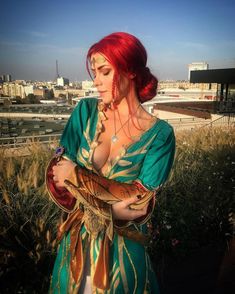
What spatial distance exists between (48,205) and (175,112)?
67.6ft

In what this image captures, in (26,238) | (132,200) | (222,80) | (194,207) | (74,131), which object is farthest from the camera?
(222,80)

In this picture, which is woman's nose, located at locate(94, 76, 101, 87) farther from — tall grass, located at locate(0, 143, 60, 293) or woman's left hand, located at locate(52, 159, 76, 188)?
tall grass, located at locate(0, 143, 60, 293)

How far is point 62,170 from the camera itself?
1.19 metres

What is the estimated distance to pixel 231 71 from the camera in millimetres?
19359

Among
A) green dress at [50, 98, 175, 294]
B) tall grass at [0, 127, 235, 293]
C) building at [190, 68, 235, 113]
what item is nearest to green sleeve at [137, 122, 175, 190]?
green dress at [50, 98, 175, 294]

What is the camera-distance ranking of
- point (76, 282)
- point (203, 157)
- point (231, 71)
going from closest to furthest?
point (76, 282) < point (203, 157) < point (231, 71)

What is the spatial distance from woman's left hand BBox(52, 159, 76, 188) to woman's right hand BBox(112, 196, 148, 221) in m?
0.24

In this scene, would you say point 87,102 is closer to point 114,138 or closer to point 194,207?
point 114,138

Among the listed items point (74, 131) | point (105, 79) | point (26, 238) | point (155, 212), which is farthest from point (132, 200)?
point (155, 212)

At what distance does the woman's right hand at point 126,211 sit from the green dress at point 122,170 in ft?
0.33

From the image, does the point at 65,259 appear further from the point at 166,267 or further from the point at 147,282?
the point at 166,267

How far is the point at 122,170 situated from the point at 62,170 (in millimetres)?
277

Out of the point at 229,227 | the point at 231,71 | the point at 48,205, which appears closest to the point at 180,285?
the point at 229,227

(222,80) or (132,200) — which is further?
(222,80)
